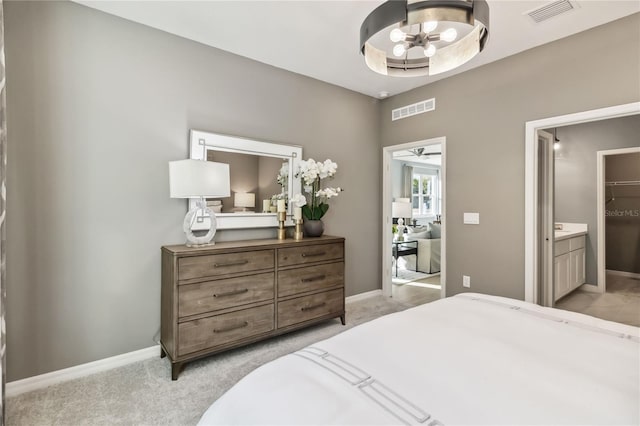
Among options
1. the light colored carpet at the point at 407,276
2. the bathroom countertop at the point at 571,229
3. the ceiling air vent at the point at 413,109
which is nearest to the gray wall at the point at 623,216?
the bathroom countertop at the point at 571,229

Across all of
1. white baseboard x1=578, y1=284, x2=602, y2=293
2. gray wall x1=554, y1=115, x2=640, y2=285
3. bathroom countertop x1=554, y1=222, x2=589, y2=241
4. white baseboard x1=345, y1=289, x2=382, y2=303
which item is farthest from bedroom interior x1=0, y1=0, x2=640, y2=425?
gray wall x1=554, y1=115, x2=640, y2=285

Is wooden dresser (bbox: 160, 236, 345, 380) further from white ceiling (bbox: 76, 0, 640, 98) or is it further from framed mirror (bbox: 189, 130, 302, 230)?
white ceiling (bbox: 76, 0, 640, 98)

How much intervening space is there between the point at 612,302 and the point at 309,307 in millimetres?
3665

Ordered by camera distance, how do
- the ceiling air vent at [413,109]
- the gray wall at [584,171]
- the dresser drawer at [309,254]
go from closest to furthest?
1. the dresser drawer at [309,254]
2. the ceiling air vent at [413,109]
3. the gray wall at [584,171]

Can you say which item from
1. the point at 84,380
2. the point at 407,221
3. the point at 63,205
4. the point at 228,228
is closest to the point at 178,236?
the point at 228,228

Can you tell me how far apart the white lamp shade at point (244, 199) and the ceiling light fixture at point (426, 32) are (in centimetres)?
167

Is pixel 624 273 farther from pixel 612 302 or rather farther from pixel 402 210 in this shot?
pixel 402 210

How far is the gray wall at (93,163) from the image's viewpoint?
6.82 ft

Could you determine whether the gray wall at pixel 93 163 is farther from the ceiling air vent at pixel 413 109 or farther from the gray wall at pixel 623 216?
the gray wall at pixel 623 216

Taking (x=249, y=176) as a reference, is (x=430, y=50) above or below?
above

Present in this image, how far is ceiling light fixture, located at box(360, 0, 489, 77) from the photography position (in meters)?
1.47

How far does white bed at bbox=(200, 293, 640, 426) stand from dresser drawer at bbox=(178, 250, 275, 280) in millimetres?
1380

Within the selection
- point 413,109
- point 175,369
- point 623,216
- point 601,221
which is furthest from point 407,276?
point 175,369

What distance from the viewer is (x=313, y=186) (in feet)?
11.2
